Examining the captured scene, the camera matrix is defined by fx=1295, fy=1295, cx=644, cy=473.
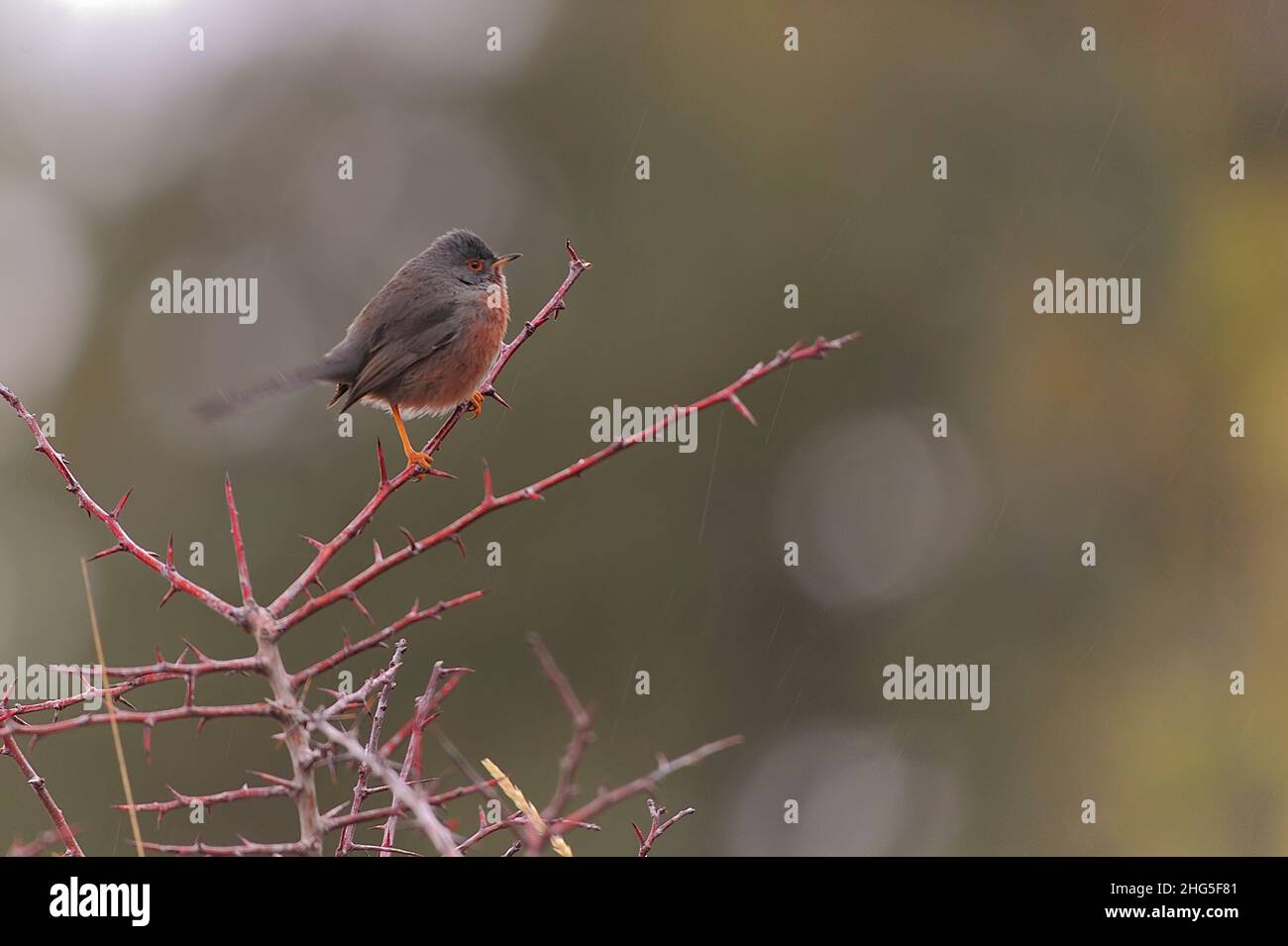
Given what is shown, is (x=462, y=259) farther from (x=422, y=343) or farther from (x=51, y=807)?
Result: (x=51, y=807)

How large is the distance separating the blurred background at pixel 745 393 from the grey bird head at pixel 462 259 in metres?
8.12

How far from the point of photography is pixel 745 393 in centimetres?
1562

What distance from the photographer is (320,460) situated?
1631 cm

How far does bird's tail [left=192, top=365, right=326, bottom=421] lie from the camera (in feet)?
12.3

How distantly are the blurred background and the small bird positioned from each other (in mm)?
8273

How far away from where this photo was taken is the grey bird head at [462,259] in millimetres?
6586

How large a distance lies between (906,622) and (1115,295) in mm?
5085

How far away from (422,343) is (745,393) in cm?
980

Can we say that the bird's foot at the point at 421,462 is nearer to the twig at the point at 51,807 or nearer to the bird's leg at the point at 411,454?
the bird's leg at the point at 411,454

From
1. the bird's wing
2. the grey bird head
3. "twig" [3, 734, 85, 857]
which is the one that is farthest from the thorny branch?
the grey bird head

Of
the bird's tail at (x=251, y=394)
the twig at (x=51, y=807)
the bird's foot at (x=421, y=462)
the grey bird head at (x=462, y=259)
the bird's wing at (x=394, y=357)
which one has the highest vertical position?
the grey bird head at (x=462, y=259)

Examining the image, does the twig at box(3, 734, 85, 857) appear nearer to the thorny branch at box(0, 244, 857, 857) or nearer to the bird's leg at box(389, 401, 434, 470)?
the thorny branch at box(0, 244, 857, 857)

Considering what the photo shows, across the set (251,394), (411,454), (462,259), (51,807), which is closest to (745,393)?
(462,259)

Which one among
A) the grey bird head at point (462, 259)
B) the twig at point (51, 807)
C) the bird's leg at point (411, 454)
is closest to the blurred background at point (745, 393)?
the grey bird head at point (462, 259)
